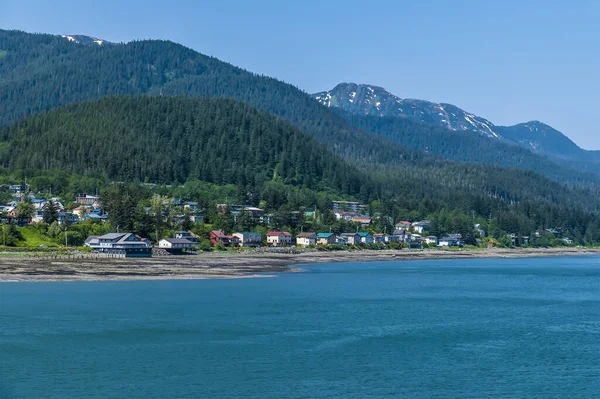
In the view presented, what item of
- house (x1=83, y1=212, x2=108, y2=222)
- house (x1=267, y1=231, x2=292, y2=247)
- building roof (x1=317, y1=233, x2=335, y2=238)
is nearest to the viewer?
house (x1=83, y1=212, x2=108, y2=222)

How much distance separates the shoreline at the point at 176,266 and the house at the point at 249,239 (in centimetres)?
774

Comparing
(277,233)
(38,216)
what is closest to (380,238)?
(277,233)

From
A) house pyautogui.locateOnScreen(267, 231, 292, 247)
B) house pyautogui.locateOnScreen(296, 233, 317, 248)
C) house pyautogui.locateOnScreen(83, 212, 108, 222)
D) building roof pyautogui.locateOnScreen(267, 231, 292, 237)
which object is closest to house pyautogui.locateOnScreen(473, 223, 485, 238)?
house pyautogui.locateOnScreen(296, 233, 317, 248)

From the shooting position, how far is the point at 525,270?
113125mm

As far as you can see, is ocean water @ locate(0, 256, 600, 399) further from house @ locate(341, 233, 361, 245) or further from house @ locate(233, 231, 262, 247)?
house @ locate(341, 233, 361, 245)

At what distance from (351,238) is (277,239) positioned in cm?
1748

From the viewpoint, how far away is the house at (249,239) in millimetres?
128375

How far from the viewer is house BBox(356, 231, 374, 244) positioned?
→ 148875 millimetres

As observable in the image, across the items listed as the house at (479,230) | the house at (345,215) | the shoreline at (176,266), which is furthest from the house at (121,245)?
the house at (479,230)

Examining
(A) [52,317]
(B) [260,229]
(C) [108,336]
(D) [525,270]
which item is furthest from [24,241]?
(D) [525,270]

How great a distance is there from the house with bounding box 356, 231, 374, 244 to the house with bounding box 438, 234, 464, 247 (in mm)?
20485

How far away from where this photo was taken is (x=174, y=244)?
110312 millimetres

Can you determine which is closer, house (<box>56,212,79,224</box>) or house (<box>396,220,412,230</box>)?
house (<box>56,212,79,224</box>)

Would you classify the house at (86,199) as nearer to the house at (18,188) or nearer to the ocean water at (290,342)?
the house at (18,188)
